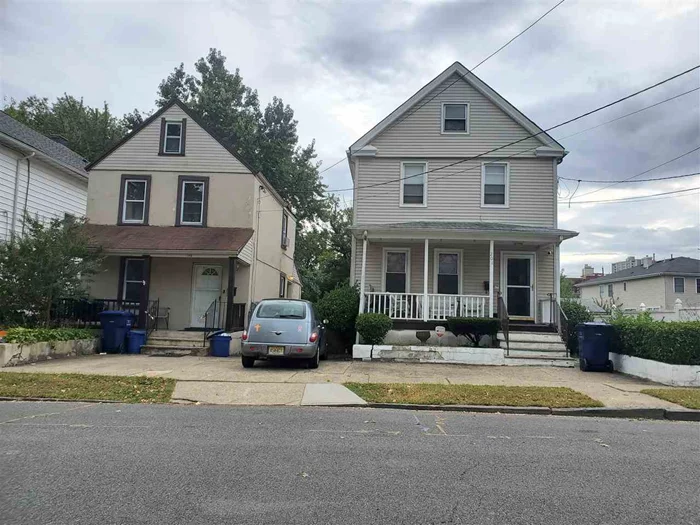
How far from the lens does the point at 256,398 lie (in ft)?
25.8

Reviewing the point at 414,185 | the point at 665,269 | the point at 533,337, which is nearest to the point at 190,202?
the point at 414,185

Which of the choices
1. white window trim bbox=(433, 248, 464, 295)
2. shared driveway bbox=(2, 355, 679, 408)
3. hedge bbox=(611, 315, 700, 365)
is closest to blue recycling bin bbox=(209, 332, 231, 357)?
shared driveway bbox=(2, 355, 679, 408)

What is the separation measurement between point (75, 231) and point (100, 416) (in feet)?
28.8

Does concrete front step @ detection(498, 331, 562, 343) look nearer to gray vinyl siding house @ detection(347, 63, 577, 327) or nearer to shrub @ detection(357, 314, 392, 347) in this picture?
gray vinyl siding house @ detection(347, 63, 577, 327)

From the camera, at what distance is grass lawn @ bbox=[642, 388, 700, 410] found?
300 inches

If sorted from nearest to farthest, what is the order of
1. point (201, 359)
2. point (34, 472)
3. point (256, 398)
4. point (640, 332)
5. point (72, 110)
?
point (34, 472) → point (256, 398) → point (640, 332) → point (201, 359) → point (72, 110)

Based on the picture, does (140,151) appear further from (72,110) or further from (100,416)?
(72,110)

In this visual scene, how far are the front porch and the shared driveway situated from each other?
311cm

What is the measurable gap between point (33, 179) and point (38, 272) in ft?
21.9

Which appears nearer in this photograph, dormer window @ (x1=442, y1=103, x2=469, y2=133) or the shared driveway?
the shared driveway

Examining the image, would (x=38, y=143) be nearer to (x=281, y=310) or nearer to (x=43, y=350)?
(x=43, y=350)

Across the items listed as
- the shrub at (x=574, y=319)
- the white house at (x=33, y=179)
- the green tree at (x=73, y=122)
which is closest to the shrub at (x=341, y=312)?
the shrub at (x=574, y=319)

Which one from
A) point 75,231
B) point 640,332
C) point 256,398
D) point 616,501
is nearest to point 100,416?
point 256,398

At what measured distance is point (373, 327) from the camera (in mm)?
13203
